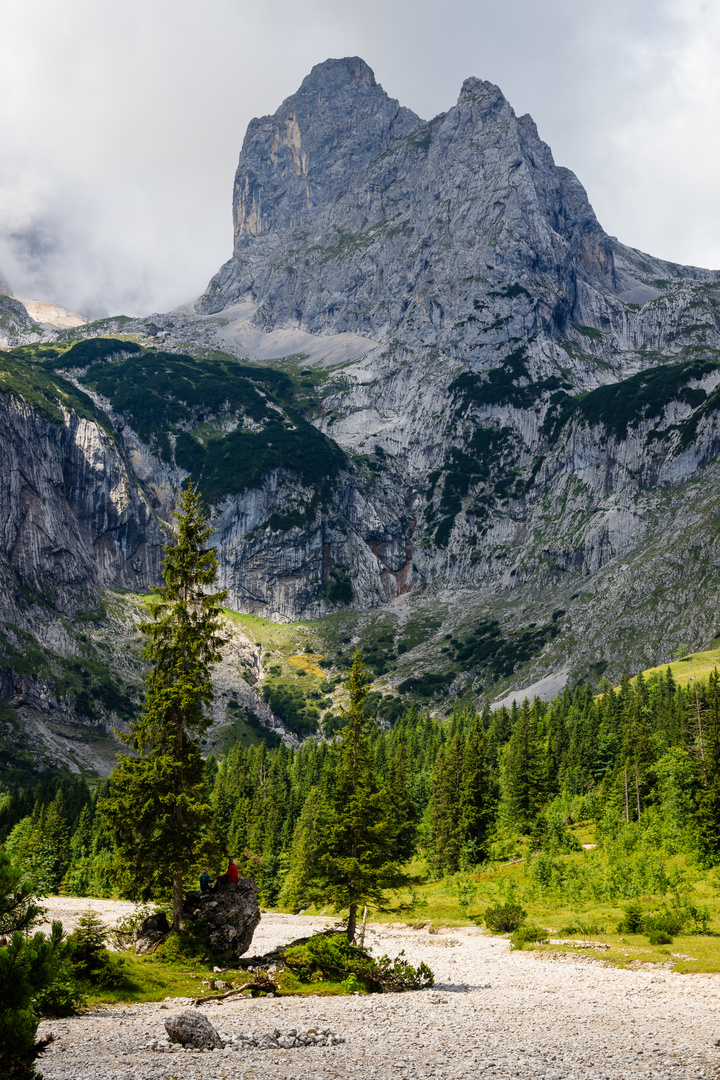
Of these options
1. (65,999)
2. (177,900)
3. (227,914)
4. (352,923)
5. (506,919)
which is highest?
(177,900)

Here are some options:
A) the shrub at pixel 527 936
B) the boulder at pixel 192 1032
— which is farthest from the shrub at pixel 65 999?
the shrub at pixel 527 936

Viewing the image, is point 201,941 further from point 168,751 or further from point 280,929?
point 280,929

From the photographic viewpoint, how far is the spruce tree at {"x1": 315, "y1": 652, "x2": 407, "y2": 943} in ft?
117

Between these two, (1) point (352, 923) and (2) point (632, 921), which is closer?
(1) point (352, 923)

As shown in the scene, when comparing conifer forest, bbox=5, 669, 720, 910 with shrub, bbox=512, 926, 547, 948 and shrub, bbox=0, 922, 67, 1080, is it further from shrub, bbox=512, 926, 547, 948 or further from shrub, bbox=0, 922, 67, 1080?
shrub, bbox=512, 926, 547, 948

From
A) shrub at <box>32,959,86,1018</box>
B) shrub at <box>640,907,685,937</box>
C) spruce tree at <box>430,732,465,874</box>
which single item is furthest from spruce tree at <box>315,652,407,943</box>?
spruce tree at <box>430,732,465,874</box>

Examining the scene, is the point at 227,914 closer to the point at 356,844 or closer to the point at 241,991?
the point at 241,991

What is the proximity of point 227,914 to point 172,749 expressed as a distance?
7.57 meters

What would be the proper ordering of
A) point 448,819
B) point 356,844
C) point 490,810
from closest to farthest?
point 356,844, point 448,819, point 490,810

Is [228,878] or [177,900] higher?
[228,878]

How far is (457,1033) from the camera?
72.1 feet

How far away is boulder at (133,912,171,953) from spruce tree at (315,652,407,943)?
787 cm

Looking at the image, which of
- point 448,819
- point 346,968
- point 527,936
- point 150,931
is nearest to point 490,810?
point 448,819

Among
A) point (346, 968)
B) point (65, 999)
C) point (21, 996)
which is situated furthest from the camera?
point (346, 968)
